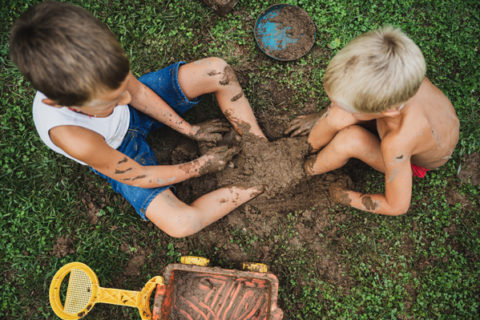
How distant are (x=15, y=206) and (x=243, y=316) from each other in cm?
195

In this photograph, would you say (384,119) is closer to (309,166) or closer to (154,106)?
(309,166)

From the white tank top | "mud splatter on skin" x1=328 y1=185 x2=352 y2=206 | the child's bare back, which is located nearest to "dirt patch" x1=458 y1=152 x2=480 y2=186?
the child's bare back

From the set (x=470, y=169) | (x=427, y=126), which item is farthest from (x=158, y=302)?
(x=470, y=169)

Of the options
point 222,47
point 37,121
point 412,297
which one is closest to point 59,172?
point 37,121

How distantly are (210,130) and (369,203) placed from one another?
124 centimetres

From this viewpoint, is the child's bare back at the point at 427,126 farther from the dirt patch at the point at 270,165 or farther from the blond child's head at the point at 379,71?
the dirt patch at the point at 270,165

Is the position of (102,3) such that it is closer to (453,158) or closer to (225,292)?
(225,292)

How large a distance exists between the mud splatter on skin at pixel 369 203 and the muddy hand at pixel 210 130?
1.10 m

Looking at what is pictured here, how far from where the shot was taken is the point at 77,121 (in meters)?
1.74

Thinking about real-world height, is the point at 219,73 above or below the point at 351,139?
above

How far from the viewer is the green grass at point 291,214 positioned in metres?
2.36

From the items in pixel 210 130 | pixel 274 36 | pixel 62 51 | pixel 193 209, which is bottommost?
pixel 193 209

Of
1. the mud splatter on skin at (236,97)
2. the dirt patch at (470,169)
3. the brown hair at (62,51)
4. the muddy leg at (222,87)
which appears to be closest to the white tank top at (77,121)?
the brown hair at (62,51)

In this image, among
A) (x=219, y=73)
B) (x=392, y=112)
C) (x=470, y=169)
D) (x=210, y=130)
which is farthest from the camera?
(x=470, y=169)
